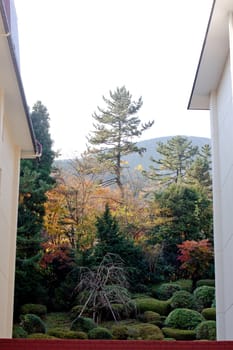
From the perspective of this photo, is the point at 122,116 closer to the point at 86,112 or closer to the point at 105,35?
the point at 86,112

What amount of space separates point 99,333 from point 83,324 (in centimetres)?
64

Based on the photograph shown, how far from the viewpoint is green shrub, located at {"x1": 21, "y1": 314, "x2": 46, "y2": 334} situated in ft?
57.1

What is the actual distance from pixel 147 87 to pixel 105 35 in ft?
8.80

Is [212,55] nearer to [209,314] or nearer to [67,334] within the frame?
[209,314]

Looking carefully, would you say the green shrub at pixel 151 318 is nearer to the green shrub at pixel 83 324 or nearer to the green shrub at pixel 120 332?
the green shrub at pixel 120 332

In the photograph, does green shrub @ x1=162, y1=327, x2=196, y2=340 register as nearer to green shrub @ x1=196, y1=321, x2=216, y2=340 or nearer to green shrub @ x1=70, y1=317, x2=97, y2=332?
green shrub @ x1=196, y1=321, x2=216, y2=340

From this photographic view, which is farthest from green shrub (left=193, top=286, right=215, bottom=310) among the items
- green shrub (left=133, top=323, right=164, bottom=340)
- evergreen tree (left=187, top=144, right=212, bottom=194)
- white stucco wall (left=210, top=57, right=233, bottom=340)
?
white stucco wall (left=210, top=57, right=233, bottom=340)

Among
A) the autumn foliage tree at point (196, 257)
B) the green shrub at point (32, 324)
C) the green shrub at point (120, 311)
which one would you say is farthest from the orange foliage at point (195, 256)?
the green shrub at point (32, 324)

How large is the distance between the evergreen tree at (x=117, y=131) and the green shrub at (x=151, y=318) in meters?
4.06

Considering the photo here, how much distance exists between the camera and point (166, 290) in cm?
1861

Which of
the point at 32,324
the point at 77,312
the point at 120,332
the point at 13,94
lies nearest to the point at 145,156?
the point at 77,312

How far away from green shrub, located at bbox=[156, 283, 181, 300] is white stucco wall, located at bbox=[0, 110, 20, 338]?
8.76 metres

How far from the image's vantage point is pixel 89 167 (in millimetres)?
20375

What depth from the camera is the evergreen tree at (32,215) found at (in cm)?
1845
